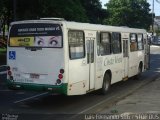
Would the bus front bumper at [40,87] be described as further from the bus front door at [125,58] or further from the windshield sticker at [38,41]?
the bus front door at [125,58]

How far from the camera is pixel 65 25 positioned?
12820mm

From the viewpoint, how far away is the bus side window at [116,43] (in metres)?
17.1

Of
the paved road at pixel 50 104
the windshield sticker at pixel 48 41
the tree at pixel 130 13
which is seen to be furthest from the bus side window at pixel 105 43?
the tree at pixel 130 13

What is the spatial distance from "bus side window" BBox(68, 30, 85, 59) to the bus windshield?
0.44 meters

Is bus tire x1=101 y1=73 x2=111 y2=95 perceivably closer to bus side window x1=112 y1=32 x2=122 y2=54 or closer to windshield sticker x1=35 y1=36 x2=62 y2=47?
bus side window x1=112 y1=32 x2=122 y2=54

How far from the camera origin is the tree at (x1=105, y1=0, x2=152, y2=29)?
87056 mm

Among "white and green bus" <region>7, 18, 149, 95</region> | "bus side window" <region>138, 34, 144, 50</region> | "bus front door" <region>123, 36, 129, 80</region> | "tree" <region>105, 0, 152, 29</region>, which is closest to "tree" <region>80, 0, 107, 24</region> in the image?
"bus side window" <region>138, 34, 144, 50</region>

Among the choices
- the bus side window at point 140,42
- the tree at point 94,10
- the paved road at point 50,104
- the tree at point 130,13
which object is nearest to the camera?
the paved road at point 50,104

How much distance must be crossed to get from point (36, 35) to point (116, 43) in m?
5.09

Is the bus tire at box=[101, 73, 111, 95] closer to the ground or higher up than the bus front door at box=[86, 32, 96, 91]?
closer to the ground

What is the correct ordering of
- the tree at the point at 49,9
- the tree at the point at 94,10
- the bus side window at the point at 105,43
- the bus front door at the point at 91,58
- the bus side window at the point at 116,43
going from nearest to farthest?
1. the bus front door at the point at 91,58
2. the bus side window at the point at 105,43
3. the bus side window at the point at 116,43
4. the tree at the point at 49,9
5. the tree at the point at 94,10

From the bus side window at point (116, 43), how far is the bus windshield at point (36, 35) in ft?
15.2

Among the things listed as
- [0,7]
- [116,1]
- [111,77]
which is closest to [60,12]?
[0,7]

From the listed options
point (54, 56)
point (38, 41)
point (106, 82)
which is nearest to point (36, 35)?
point (38, 41)
